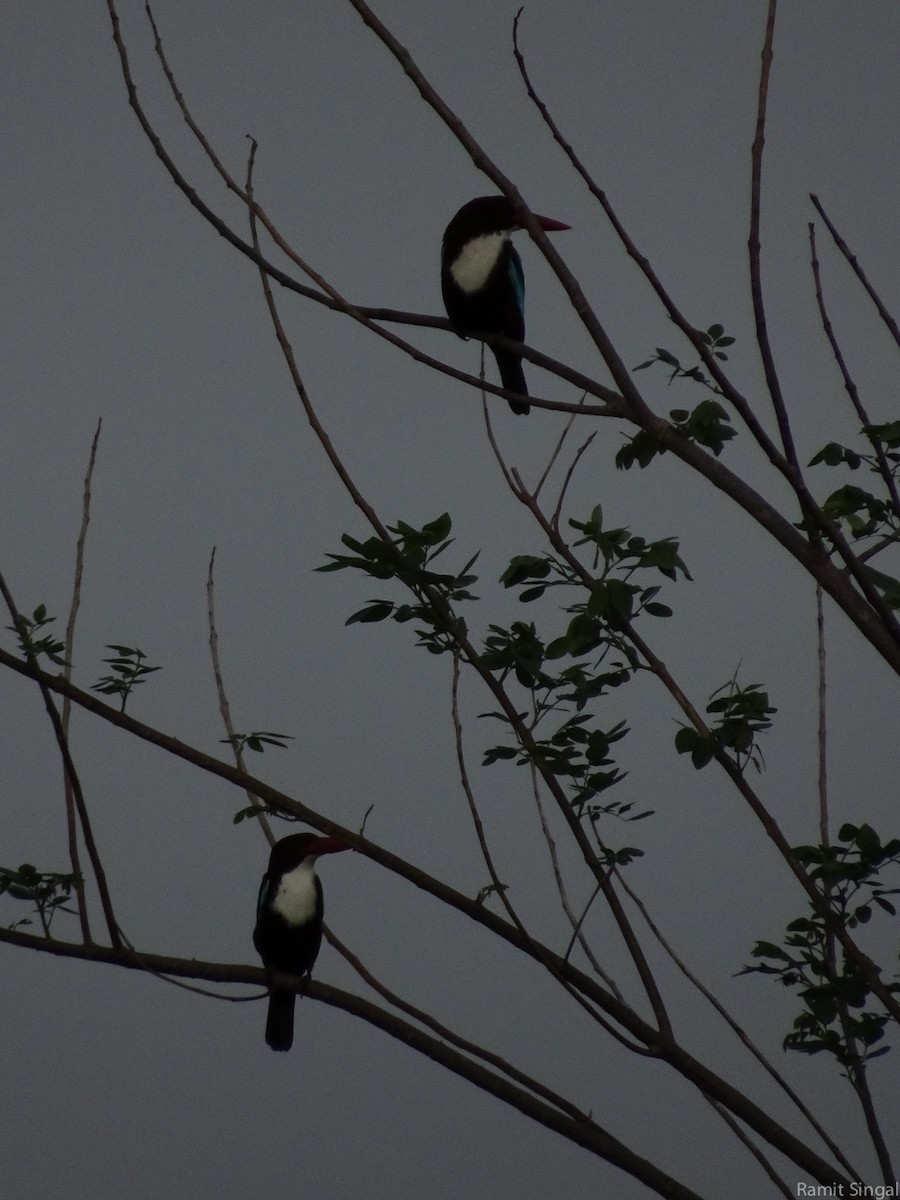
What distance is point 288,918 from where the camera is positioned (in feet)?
9.64

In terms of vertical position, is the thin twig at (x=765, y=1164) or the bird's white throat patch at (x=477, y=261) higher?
the bird's white throat patch at (x=477, y=261)

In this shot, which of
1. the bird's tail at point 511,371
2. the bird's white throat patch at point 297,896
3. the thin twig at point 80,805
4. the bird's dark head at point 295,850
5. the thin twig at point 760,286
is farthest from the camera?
the bird's tail at point 511,371

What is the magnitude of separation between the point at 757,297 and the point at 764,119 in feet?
0.66

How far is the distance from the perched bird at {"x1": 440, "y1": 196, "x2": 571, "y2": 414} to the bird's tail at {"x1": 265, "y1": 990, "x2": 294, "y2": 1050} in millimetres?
1562

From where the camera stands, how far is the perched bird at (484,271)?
299 cm

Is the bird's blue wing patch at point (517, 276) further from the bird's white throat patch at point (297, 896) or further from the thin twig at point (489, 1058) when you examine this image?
the thin twig at point (489, 1058)

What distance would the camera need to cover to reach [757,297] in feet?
3.97

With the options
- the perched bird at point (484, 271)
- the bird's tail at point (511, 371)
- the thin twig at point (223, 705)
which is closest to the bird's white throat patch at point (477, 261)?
the perched bird at point (484, 271)

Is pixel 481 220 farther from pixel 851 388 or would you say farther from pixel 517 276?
pixel 851 388

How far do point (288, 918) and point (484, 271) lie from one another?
1670 millimetres

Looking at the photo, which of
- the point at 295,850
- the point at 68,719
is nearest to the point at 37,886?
the point at 68,719

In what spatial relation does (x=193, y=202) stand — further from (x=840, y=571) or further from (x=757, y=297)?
(x=840, y=571)

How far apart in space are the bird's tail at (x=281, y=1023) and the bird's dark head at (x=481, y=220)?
193cm

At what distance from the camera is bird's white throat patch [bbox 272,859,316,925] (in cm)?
292
